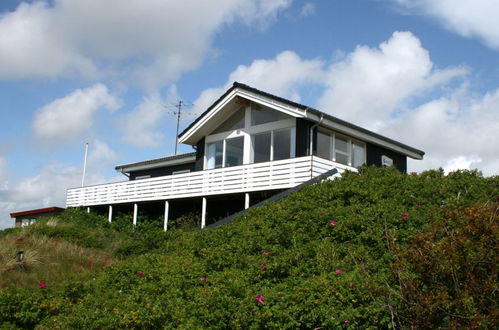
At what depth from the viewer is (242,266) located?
28.2 feet

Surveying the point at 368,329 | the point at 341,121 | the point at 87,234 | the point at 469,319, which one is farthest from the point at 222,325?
the point at 341,121

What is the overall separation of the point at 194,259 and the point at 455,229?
5.30m

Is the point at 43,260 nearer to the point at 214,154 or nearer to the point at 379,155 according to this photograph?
the point at 214,154

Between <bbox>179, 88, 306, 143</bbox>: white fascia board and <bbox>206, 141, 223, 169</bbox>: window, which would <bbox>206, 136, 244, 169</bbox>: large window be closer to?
<bbox>206, 141, 223, 169</bbox>: window

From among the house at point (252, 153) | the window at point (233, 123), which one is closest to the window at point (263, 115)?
the house at point (252, 153)

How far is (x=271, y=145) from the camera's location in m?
19.2

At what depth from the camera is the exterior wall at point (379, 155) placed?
20928mm

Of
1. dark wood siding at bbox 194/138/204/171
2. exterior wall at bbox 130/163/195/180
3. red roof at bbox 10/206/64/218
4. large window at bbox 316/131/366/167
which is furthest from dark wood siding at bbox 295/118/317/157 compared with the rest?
red roof at bbox 10/206/64/218

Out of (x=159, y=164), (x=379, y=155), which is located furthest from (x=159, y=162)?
(x=379, y=155)

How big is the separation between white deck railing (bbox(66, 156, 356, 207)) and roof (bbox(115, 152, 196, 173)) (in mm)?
3189

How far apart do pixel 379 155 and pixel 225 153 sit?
6.50 m

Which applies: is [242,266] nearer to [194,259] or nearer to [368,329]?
[194,259]

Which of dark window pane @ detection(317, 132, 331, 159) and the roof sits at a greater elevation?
the roof

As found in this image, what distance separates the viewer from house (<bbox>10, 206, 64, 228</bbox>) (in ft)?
98.9
